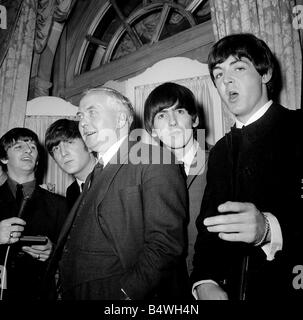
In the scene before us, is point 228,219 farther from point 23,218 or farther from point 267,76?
point 23,218

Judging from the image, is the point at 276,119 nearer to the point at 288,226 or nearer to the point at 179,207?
the point at 288,226

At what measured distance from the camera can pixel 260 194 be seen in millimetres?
Result: 1118

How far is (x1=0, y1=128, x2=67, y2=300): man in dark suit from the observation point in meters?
1.92

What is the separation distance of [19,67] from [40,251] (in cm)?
281

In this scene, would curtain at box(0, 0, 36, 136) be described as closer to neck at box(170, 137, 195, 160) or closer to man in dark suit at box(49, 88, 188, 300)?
neck at box(170, 137, 195, 160)

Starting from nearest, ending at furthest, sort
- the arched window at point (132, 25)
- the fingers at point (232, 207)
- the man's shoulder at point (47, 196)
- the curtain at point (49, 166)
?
the fingers at point (232, 207)
the man's shoulder at point (47, 196)
the arched window at point (132, 25)
the curtain at point (49, 166)

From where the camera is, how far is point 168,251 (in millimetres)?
1271

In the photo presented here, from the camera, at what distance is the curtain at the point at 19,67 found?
384 centimetres

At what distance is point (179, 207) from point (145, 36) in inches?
108

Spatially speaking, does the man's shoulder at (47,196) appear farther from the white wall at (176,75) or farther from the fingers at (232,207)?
the fingers at (232,207)

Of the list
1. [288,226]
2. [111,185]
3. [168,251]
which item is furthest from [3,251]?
[288,226]

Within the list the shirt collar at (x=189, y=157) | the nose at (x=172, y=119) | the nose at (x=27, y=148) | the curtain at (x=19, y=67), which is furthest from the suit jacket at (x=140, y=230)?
the curtain at (x=19, y=67)

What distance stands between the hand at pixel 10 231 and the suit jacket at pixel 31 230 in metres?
0.08

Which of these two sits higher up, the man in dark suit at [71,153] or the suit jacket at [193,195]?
the man in dark suit at [71,153]
